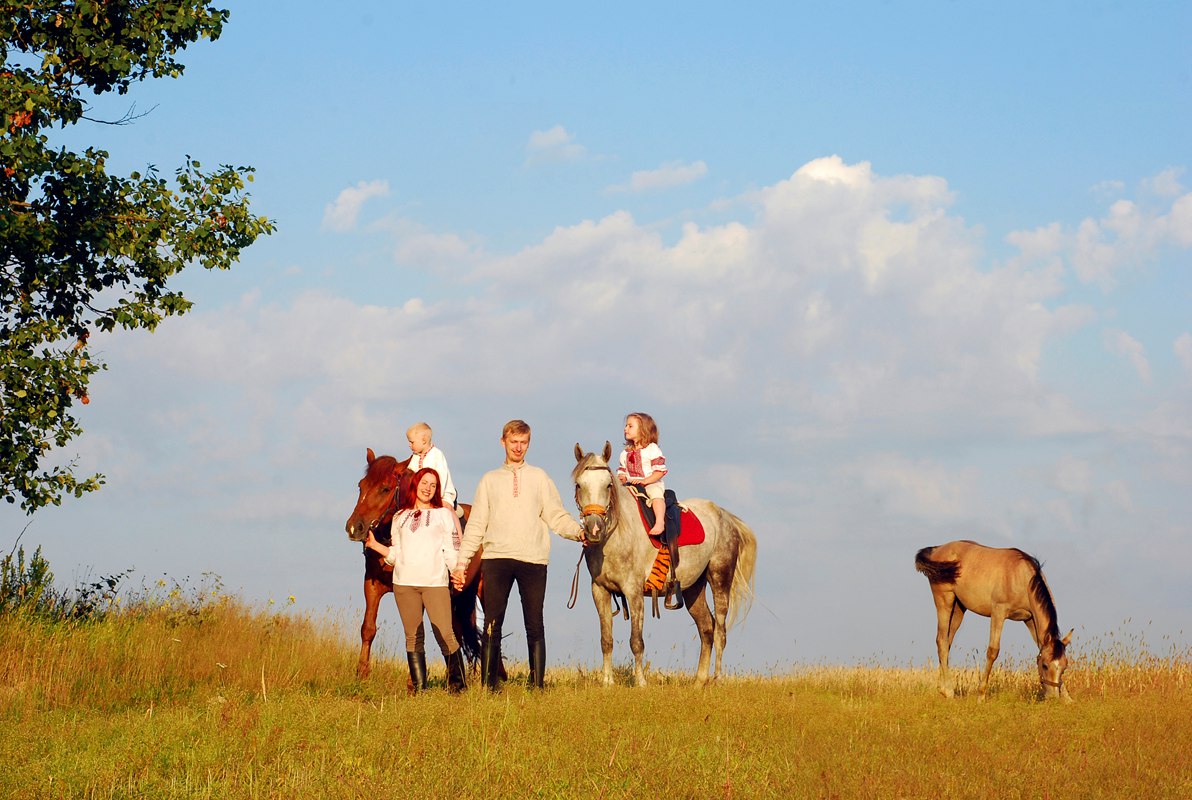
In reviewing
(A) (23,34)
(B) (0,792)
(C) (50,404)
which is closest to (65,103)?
(A) (23,34)

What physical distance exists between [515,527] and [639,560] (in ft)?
8.94

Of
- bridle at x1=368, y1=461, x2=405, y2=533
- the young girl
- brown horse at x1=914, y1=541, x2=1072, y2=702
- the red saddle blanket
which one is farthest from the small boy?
brown horse at x1=914, y1=541, x2=1072, y2=702

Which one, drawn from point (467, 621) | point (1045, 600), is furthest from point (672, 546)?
point (1045, 600)

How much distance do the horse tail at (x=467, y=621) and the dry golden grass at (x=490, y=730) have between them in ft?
3.59

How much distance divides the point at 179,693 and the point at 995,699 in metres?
10.4

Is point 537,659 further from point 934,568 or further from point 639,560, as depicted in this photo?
point 934,568

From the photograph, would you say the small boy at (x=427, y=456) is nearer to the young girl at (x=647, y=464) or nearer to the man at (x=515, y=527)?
the man at (x=515, y=527)

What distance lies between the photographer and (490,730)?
34.7 feet

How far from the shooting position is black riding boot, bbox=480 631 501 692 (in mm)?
13008

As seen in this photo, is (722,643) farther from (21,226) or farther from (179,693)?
(21,226)

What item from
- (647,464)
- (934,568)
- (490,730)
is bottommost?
(490,730)

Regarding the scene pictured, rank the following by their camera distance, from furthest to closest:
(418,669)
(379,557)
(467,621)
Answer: (467,621) < (379,557) < (418,669)

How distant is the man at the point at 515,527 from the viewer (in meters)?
12.5

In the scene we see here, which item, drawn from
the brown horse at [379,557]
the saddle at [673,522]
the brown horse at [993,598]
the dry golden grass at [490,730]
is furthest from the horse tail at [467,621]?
the brown horse at [993,598]
